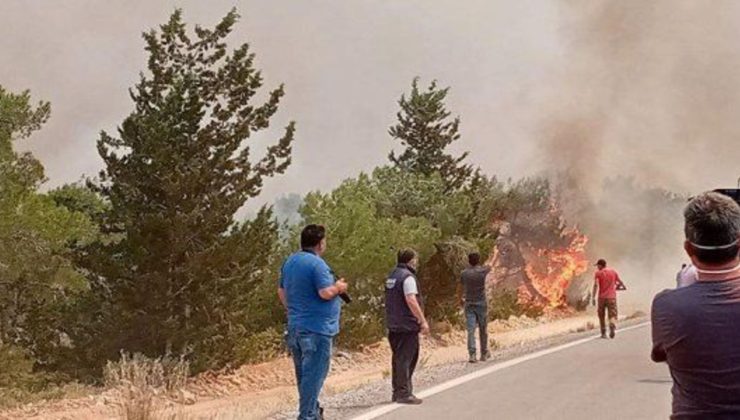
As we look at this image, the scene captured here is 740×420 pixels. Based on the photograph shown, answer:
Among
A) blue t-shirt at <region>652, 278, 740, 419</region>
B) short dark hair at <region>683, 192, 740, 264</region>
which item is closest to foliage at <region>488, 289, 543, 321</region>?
blue t-shirt at <region>652, 278, 740, 419</region>

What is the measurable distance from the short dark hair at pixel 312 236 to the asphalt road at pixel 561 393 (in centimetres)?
231

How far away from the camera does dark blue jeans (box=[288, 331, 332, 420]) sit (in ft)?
24.1

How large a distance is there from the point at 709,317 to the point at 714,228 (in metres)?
0.31

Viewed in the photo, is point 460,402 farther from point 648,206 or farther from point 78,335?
point 648,206

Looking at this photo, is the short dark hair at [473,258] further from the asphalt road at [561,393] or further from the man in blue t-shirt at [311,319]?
the man in blue t-shirt at [311,319]

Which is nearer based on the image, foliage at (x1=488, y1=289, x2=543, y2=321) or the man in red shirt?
the man in red shirt

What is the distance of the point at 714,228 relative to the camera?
3.00m

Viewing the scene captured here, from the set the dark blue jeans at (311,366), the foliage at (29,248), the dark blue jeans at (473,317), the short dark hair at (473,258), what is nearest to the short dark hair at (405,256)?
the dark blue jeans at (311,366)

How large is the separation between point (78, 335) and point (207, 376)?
3599mm

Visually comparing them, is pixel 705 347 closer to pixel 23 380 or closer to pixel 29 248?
pixel 23 380

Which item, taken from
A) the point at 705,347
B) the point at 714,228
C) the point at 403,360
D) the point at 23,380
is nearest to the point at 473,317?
the point at 403,360

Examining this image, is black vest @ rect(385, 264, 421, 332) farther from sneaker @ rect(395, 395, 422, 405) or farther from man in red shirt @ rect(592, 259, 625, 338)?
man in red shirt @ rect(592, 259, 625, 338)

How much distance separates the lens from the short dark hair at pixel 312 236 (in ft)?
24.5

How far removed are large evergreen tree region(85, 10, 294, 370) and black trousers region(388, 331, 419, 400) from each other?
12039 mm
